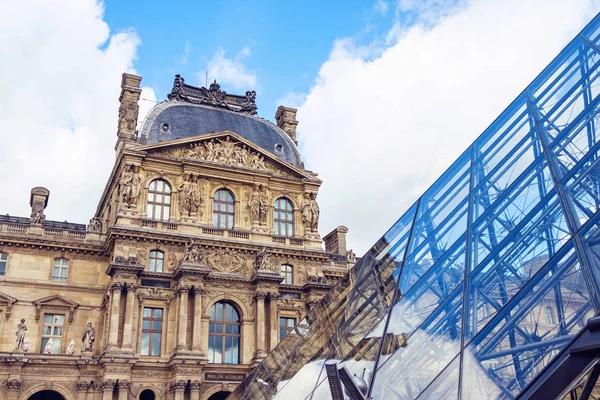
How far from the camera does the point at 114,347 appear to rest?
96.2 ft

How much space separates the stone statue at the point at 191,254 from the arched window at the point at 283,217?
5489 mm

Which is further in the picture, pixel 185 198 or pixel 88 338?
pixel 185 198

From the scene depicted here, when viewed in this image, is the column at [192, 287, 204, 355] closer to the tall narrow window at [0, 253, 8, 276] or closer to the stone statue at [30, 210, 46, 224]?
the stone statue at [30, 210, 46, 224]

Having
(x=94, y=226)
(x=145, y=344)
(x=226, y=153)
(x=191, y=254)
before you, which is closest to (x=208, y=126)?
(x=226, y=153)

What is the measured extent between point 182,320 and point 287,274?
22.8ft

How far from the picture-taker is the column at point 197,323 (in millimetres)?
30625

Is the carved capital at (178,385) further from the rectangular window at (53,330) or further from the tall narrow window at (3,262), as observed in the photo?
the tall narrow window at (3,262)

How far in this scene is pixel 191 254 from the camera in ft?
105

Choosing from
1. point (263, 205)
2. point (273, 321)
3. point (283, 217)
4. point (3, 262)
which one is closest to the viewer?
point (3, 262)

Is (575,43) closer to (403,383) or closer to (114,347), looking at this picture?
(403,383)

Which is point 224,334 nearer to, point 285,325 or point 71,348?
point 285,325

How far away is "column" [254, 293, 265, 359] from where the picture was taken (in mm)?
31781

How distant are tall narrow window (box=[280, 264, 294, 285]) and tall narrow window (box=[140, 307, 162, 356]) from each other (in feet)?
23.4

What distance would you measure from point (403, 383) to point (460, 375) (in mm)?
1729
